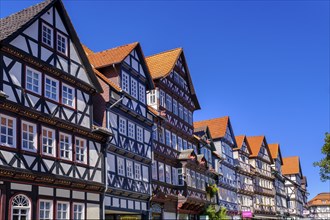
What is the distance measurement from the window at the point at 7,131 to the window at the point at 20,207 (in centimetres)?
246

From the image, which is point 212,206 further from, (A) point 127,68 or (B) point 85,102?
(B) point 85,102

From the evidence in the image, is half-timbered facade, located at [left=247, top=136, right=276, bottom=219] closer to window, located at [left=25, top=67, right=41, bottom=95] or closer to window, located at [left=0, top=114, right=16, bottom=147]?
window, located at [left=25, top=67, right=41, bottom=95]

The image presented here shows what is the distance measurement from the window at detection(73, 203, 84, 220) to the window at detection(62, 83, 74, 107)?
5.40 meters

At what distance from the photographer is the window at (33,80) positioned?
23203 mm

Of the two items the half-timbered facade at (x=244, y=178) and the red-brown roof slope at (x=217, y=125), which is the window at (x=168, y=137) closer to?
the red-brown roof slope at (x=217, y=125)

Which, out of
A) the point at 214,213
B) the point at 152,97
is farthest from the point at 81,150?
the point at 214,213

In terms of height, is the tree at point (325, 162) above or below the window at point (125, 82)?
below

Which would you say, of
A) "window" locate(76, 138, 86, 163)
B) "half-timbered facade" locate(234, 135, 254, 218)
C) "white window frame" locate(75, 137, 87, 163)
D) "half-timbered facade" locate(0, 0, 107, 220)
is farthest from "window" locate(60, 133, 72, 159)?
"half-timbered facade" locate(234, 135, 254, 218)

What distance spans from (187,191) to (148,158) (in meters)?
7.81

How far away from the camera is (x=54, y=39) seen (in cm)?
2583

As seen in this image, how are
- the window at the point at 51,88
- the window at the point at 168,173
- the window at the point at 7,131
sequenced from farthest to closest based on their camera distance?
the window at the point at 168,173 < the window at the point at 51,88 < the window at the point at 7,131

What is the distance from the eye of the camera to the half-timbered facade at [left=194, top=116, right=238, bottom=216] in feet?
180

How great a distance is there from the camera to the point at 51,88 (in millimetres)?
24844

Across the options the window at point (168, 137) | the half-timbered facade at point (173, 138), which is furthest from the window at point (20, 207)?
the window at point (168, 137)
